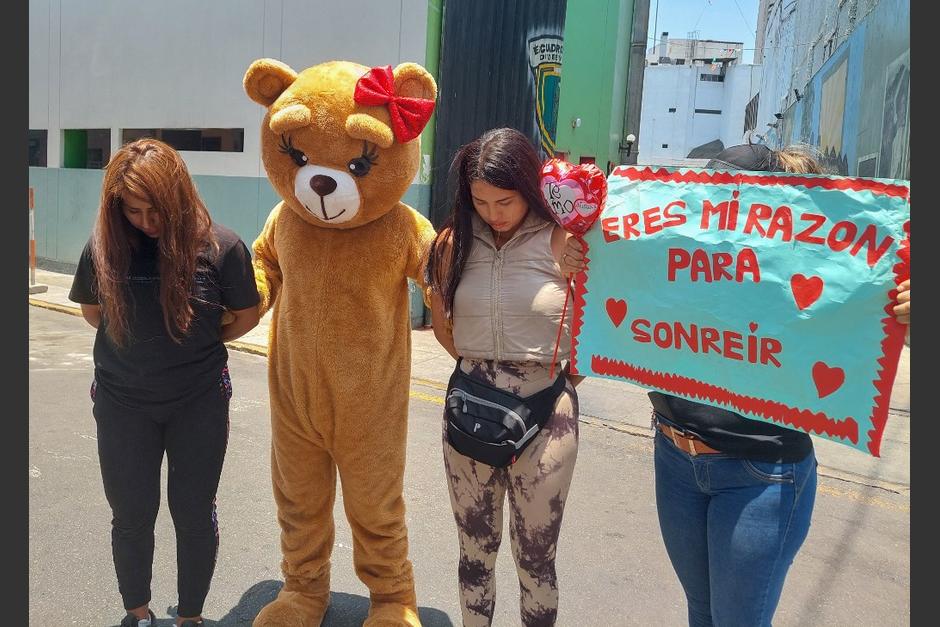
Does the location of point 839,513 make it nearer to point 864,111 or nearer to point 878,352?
point 878,352

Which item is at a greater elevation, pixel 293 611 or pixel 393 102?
pixel 393 102

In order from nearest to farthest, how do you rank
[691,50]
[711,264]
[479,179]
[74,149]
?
A: 1. [711,264]
2. [479,179]
3. [74,149]
4. [691,50]

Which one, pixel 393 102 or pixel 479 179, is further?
pixel 393 102

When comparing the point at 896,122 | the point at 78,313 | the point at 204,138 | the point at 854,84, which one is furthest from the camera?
the point at 854,84

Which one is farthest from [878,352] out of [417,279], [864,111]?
[864,111]

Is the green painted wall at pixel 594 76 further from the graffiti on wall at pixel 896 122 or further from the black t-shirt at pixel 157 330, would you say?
the black t-shirt at pixel 157 330

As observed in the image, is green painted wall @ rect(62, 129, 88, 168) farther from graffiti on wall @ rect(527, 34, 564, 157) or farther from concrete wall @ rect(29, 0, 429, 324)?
graffiti on wall @ rect(527, 34, 564, 157)

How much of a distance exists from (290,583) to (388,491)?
0.58 metres

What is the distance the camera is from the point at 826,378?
72.6 inches

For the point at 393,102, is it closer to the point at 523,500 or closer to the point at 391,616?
the point at 523,500

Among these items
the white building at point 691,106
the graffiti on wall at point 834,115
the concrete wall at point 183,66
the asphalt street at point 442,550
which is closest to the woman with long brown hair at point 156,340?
the asphalt street at point 442,550

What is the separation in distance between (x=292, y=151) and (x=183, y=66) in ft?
28.7

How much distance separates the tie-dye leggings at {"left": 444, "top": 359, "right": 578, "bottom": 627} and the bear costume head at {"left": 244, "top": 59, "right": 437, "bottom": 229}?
67 cm

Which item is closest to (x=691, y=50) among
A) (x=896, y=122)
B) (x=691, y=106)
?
(x=691, y=106)
